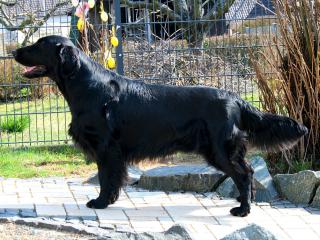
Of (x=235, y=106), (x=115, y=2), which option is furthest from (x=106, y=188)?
(x=115, y=2)

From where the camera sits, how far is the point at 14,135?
9805 mm

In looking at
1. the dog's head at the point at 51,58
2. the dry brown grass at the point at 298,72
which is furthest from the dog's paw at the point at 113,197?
the dry brown grass at the point at 298,72

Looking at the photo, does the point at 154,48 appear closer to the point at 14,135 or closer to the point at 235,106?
the point at 14,135

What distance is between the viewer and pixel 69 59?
224 inches

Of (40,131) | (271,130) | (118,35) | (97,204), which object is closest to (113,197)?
(97,204)

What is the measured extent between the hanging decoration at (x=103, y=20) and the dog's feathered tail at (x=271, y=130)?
2929 millimetres

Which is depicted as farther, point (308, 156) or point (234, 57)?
point (234, 57)

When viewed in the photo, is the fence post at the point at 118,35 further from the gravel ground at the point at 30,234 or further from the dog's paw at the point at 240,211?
the gravel ground at the point at 30,234

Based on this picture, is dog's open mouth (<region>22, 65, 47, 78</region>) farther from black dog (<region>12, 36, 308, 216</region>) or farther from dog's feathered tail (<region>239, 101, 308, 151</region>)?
dog's feathered tail (<region>239, 101, 308, 151</region>)

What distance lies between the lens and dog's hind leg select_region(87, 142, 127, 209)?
570cm

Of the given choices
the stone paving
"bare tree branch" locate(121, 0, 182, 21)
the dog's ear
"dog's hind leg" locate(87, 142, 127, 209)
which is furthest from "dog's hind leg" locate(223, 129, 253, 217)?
"bare tree branch" locate(121, 0, 182, 21)

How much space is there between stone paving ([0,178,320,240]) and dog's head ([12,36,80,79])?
1.19 metres

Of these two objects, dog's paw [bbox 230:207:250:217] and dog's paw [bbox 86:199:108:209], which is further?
dog's paw [bbox 86:199:108:209]

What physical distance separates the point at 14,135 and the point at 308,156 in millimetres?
4819
